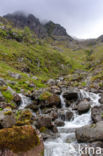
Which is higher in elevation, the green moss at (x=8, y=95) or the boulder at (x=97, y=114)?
the green moss at (x=8, y=95)

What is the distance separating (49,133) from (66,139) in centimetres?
237

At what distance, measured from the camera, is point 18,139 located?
11.2 m

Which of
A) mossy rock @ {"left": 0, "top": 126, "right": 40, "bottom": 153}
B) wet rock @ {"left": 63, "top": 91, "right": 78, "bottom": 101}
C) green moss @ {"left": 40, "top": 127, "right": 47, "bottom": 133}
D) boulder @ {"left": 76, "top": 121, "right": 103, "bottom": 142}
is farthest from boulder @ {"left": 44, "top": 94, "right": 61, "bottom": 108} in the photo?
mossy rock @ {"left": 0, "top": 126, "right": 40, "bottom": 153}

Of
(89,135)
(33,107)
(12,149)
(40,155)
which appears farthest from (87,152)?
(33,107)

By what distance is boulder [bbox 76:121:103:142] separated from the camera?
1521 centimetres

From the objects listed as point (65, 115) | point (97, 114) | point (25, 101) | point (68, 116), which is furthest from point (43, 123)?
point (25, 101)

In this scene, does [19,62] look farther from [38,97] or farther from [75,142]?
[75,142]

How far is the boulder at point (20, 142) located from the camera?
1053cm

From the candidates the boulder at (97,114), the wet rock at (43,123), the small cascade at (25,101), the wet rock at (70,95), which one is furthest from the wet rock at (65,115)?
the wet rock at (70,95)

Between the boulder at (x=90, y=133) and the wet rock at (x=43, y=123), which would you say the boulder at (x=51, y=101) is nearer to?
the wet rock at (x=43, y=123)

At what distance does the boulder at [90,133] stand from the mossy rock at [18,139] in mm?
6155

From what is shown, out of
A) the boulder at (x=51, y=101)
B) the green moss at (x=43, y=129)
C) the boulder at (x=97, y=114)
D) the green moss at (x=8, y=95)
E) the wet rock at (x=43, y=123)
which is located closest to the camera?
the green moss at (x=43, y=129)

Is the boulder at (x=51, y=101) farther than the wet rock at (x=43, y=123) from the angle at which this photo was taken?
Yes

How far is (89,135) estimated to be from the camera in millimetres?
15672
